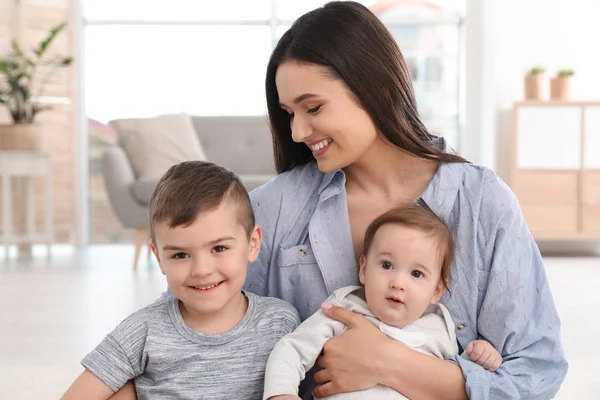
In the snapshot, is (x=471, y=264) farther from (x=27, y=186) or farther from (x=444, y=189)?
(x=27, y=186)

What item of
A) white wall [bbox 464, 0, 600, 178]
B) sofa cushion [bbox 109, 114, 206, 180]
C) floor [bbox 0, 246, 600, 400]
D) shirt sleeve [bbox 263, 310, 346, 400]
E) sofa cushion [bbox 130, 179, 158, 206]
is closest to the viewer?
shirt sleeve [bbox 263, 310, 346, 400]

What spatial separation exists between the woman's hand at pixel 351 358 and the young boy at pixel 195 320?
12cm

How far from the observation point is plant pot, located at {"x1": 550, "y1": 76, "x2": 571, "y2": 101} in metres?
6.20

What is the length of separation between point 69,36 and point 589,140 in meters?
4.34

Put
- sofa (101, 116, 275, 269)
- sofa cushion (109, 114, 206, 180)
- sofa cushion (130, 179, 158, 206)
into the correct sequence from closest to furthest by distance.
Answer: sofa cushion (130, 179, 158, 206), sofa cushion (109, 114, 206, 180), sofa (101, 116, 275, 269)

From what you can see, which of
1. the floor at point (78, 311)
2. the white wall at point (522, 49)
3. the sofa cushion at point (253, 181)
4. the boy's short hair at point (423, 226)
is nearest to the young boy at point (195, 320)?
the boy's short hair at point (423, 226)

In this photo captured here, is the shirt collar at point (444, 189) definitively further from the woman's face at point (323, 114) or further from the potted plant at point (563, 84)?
the potted plant at point (563, 84)

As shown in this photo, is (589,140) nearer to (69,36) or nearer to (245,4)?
(245,4)

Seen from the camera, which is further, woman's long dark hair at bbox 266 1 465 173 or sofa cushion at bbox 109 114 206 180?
sofa cushion at bbox 109 114 206 180

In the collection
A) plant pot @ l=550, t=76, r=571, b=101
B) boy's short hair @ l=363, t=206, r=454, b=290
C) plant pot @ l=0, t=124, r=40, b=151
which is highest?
plant pot @ l=550, t=76, r=571, b=101

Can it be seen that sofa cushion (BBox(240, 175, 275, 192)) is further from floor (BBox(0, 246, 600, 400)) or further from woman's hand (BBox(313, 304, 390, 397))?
woman's hand (BBox(313, 304, 390, 397))

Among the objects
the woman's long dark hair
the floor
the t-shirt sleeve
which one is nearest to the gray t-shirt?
the t-shirt sleeve

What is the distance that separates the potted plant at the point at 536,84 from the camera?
6223 mm

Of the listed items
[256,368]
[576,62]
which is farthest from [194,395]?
[576,62]
